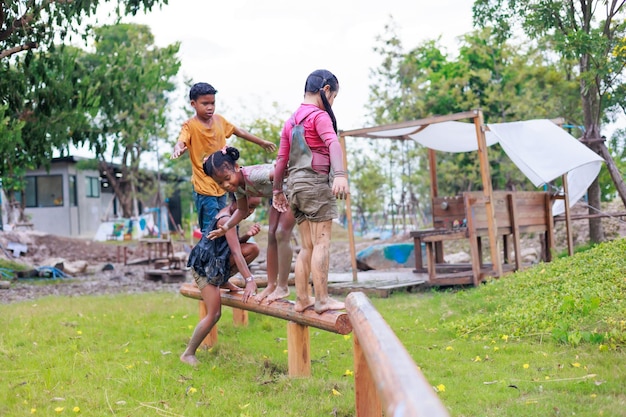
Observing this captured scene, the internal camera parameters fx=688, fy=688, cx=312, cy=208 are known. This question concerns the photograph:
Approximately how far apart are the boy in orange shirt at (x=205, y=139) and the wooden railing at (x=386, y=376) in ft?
9.86

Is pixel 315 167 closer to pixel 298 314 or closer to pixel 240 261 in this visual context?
pixel 298 314

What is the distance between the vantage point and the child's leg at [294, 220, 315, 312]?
4941 mm

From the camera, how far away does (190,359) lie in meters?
5.86

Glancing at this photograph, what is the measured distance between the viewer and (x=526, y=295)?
7.34 m

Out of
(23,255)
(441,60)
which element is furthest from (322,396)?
(441,60)

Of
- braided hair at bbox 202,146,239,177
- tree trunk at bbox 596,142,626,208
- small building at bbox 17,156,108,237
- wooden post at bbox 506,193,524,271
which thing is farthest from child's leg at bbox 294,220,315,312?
small building at bbox 17,156,108,237

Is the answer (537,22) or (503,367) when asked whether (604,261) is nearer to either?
(503,367)

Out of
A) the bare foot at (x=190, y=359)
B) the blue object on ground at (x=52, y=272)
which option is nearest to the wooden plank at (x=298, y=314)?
the bare foot at (x=190, y=359)

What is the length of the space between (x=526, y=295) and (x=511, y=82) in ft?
56.1

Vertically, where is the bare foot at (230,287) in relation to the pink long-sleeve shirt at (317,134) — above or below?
below

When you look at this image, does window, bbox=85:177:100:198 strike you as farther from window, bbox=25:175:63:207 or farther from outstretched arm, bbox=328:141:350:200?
Result: outstretched arm, bbox=328:141:350:200

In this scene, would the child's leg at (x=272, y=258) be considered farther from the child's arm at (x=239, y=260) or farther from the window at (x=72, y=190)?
the window at (x=72, y=190)

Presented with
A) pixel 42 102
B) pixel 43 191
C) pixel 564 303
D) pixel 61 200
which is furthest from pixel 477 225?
pixel 43 191

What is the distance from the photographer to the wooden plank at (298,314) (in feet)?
14.8
